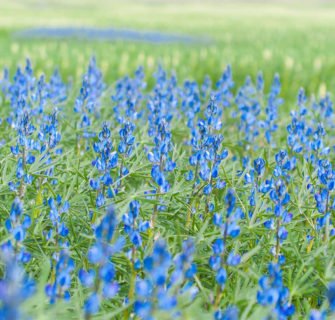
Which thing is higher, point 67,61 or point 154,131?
point 154,131

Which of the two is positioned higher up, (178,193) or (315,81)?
(178,193)

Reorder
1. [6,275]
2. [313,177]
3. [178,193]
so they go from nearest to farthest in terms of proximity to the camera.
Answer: [6,275] < [178,193] < [313,177]

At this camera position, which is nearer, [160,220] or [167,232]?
[167,232]

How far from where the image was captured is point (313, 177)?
3400mm

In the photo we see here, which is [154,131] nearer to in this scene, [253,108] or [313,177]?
[313,177]

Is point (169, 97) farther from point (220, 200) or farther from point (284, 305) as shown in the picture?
point (284, 305)

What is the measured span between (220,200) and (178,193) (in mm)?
301

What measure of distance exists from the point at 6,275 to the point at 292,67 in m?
9.64

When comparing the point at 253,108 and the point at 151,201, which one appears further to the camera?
the point at 253,108

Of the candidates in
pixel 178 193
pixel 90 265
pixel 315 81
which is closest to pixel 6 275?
pixel 90 265

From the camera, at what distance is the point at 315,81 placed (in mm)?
10633

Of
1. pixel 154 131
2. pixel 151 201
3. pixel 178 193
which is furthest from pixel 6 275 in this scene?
pixel 154 131

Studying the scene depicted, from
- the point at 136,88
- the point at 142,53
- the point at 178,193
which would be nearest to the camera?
the point at 178,193

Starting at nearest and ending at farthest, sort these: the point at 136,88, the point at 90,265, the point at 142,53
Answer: the point at 90,265 < the point at 136,88 < the point at 142,53
